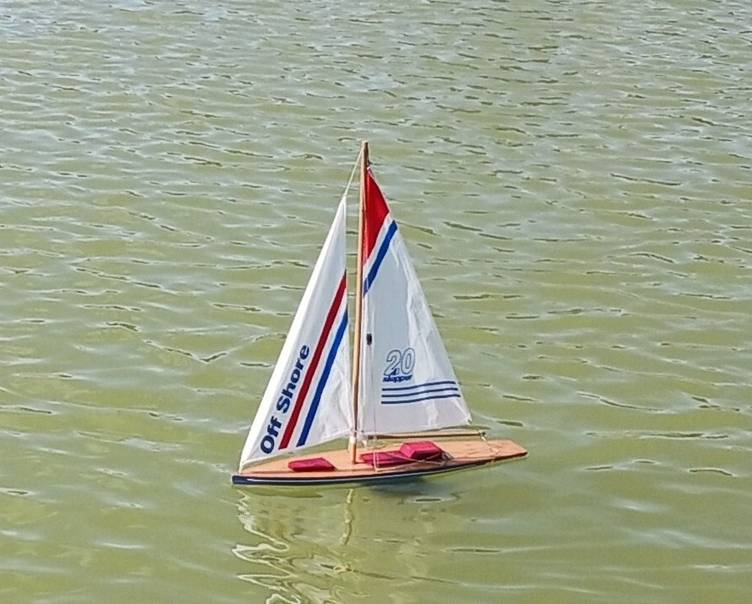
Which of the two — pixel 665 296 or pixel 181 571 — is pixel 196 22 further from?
pixel 181 571

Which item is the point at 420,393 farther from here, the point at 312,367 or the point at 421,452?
the point at 312,367

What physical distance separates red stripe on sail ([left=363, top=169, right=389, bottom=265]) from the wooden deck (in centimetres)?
146

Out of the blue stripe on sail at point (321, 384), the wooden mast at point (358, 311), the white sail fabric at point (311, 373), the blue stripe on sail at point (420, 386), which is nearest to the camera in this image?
the wooden mast at point (358, 311)

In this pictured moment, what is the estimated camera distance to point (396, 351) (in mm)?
10664

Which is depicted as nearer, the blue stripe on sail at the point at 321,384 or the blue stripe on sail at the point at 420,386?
the blue stripe on sail at the point at 321,384

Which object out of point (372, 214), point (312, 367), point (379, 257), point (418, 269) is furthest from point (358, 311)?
point (418, 269)

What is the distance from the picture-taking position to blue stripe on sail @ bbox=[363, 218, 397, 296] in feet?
34.3

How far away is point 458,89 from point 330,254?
1063 cm

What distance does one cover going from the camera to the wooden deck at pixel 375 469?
10.5 m

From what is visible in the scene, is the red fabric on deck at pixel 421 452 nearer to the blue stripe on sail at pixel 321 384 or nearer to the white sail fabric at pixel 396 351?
the white sail fabric at pixel 396 351

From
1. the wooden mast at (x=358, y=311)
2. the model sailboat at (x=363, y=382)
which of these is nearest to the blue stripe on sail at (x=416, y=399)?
the model sailboat at (x=363, y=382)

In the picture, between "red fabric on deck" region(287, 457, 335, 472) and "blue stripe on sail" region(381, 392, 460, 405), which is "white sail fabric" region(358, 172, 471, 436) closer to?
"blue stripe on sail" region(381, 392, 460, 405)

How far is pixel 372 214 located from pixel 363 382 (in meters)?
1.18

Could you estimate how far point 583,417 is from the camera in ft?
39.8
